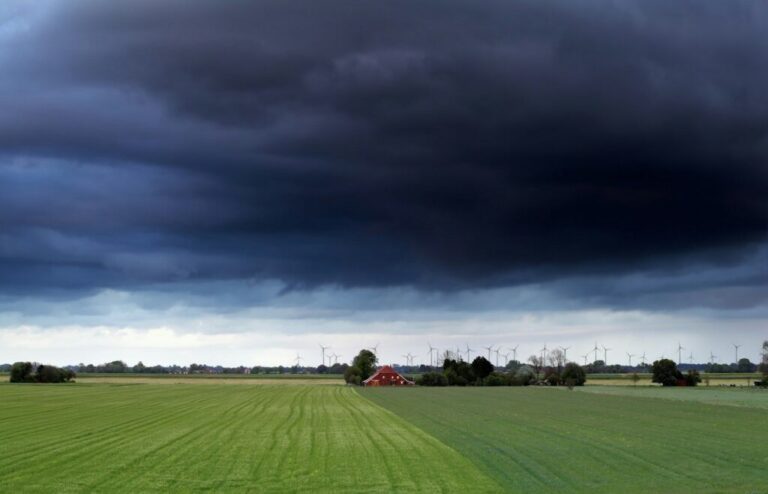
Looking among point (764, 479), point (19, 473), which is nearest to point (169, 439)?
point (19, 473)

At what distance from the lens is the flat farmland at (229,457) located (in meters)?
26.8

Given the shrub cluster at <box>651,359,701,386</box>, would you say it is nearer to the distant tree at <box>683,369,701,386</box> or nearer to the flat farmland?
the distant tree at <box>683,369,701,386</box>

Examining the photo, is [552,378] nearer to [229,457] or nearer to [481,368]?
[481,368]

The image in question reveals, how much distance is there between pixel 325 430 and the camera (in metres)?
48.9

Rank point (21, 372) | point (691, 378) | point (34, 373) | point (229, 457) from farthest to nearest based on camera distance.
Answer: point (34, 373), point (21, 372), point (691, 378), point (229, 457)

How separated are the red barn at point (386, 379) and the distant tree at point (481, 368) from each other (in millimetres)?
17133

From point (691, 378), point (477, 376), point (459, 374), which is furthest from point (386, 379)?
point (691, 378)

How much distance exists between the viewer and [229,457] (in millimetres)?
33969

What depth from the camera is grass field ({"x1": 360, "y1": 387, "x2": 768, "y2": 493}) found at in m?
27.7

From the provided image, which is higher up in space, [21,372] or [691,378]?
[21,372]

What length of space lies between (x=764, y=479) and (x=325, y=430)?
25.9 meters

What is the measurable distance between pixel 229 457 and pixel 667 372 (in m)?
154

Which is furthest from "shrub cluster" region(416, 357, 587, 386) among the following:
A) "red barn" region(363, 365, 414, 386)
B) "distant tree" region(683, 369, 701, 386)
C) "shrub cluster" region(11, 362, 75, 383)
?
"shrub cluster" region(11, 362, 75, 383)

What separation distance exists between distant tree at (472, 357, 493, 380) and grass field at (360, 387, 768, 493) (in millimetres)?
116124
